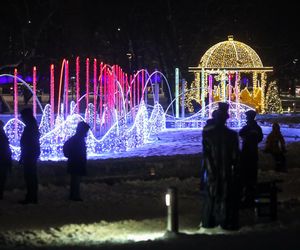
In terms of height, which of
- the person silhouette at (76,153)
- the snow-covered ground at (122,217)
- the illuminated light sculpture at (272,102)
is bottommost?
the snow-covered ground at (122,217)

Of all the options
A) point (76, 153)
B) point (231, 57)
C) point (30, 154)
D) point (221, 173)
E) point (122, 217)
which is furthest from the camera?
point (231, 57)

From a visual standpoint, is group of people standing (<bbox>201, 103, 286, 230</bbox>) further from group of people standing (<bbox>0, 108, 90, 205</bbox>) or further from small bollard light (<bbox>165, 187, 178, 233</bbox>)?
group of people standing (<bbox>0, 108, 90, 205</bbox>)

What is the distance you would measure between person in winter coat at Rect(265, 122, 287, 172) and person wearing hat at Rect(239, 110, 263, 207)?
374 cm

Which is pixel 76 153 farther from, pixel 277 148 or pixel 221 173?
pixel 277 148

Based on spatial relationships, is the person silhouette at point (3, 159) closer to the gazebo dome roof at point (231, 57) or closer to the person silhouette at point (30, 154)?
the person silhouette at point (30, 154)

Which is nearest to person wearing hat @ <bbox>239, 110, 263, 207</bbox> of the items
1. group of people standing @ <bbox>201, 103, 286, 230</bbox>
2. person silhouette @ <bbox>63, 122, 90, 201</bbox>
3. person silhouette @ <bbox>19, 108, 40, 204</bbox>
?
group of people standing @ <bbox>201, 103, 286, 230</bbox>

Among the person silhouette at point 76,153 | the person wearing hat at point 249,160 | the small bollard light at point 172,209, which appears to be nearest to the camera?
the small bollard light at point 172,209

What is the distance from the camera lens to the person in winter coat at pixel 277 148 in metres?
16.9

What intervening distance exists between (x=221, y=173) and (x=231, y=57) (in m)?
34.6

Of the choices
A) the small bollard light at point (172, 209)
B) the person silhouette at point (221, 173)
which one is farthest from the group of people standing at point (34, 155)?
the person silhouette at point (221, 173)

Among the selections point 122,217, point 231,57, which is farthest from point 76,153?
point 231,57

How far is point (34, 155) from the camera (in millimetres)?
12844

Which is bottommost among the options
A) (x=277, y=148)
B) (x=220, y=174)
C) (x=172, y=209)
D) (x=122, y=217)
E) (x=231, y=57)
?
(x=122, y=217)

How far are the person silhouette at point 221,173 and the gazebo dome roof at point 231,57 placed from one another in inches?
1334
